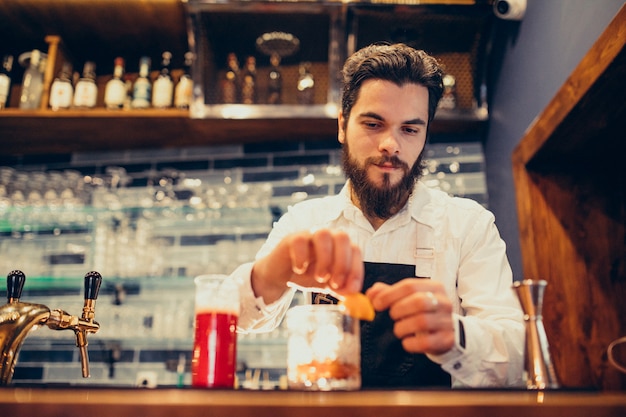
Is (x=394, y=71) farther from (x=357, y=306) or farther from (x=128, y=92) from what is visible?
(x=128, y=92)

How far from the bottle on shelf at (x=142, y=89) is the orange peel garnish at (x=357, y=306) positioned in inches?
87.9

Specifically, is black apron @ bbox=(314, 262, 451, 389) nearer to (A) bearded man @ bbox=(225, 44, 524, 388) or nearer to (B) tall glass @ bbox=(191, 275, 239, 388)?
(A) bearded man @ bbox=(225, 44, 524, 388)

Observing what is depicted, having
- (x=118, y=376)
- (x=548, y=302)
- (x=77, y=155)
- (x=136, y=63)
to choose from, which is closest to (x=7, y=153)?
(x=77, y=155)

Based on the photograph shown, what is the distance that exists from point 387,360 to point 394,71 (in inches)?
32.5

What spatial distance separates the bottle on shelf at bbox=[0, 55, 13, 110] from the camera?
2.91 metres

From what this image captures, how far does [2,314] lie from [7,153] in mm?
2383

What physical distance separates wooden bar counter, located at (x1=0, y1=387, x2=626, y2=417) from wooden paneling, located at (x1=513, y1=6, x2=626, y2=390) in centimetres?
152

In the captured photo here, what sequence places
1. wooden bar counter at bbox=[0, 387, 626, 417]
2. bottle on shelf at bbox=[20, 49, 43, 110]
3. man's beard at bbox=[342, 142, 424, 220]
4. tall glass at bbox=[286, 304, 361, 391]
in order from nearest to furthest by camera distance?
1. wooden bar counter at bbox=[0, 387, 626, 417]
2. tall glass at bbox=[286, 304, 361, 391]
3. man's beard at bbox=[342, 142, 424, 220]
4. bottle on shelf at bbox=[20, 49, 43, 110]

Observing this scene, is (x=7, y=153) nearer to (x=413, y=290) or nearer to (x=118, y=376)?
(x=118, y=376)

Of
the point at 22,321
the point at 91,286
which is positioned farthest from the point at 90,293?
the point at 22,321

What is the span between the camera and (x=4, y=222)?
9.00ft

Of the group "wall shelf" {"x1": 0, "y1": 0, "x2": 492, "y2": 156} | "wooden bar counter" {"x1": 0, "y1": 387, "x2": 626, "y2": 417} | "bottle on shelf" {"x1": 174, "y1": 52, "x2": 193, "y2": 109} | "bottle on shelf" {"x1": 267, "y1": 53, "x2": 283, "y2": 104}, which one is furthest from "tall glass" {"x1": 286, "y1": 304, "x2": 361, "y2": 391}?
"bottle on shelf" {"x1": 267, "y1": 53, "x2": 283, "y2": 104}

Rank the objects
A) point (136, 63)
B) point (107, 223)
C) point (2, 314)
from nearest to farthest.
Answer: point (2, 314), point (107, 223), point (136, 63)

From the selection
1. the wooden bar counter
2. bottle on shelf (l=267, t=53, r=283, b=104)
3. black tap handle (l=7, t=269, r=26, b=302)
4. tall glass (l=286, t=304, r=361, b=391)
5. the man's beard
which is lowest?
the wooden bar counter
